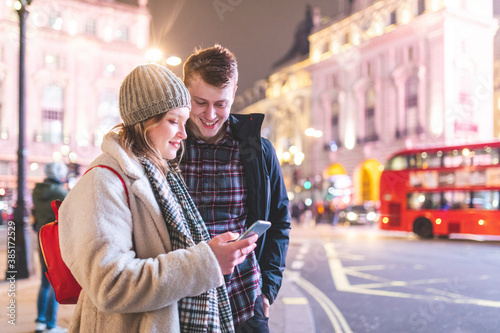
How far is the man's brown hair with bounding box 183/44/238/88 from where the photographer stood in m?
1.83

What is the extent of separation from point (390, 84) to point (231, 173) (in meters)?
30.6

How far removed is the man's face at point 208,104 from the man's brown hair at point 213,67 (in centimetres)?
2

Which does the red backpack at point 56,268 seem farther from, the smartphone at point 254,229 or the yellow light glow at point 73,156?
the yellow light glow at point 73,156

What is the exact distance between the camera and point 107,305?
3.97ft

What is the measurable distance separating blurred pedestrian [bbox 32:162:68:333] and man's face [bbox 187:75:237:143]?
118 inches

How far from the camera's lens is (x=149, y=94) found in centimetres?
141

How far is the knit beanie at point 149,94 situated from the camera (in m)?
1.41

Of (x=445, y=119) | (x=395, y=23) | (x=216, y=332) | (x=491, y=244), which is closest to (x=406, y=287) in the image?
(x=216, y=332)

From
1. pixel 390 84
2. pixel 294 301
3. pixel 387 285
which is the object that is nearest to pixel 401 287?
pixel 387 285

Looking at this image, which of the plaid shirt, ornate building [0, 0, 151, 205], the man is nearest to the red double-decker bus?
the man

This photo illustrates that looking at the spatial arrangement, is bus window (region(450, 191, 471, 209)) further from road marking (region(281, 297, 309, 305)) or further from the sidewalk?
road marking (region(281, 297, 309, 305))

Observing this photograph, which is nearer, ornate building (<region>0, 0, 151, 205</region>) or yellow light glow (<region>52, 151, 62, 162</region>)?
ornate building (<region>0, 0, 151, 205</region>)

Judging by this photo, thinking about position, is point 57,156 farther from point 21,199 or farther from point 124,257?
point 124,257

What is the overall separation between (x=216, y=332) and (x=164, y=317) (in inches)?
7.9
